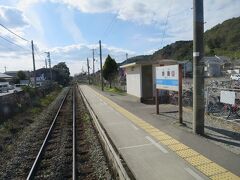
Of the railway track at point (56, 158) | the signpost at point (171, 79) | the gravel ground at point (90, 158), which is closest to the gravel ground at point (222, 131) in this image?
the signpost at point (171, 79)

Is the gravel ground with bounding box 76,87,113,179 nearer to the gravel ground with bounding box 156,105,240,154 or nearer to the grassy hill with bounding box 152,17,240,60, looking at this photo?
the gravel ground with bounding box 156,105,240,154

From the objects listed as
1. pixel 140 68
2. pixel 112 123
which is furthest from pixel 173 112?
pixel 140 68

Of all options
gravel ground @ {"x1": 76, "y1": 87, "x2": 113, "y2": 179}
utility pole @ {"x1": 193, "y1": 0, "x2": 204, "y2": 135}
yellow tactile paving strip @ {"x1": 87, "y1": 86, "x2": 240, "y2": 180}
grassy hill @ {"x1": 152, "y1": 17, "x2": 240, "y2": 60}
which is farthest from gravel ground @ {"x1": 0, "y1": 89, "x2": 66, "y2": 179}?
grassy hill @ {"x1": 152, "y1": 17, "x2": 240, "y2": 60}

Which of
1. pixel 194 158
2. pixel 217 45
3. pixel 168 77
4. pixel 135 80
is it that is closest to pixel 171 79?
pixel 168 77

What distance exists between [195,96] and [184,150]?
8.79 ft

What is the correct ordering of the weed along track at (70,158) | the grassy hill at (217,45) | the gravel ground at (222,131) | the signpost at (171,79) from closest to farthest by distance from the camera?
the weed along track at (70,158) → the gravel ground at (222,131) → the signpost at (171,79) → the grassy hill at (217,45)

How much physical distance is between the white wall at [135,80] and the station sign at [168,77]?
831cm

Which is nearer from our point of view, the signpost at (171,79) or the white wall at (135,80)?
the signpost at (171,79)

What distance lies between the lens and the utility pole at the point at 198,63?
11.0 m

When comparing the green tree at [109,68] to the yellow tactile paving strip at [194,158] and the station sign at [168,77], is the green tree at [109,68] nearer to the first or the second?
the station sign at [168,77]

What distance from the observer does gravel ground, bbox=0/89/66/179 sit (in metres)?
9.48

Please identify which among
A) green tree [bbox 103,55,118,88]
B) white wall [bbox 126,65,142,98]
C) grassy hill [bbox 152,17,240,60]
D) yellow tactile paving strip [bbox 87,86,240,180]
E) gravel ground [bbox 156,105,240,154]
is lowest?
yellow tactile paving strip [bbox 87,86,240,180]

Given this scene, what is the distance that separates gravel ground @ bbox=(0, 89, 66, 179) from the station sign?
650cm

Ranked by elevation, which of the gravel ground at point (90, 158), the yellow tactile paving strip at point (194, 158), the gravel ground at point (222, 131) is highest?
the gravel ground at point (222, 131)
